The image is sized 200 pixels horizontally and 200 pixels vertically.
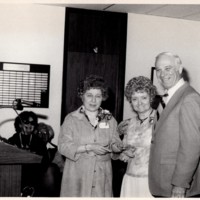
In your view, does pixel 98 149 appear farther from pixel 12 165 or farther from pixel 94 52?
pixel 94 52

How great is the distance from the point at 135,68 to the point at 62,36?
3.77ft

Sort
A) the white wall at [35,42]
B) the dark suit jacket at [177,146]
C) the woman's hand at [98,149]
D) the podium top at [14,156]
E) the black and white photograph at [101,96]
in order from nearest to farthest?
the podium top at [14,156]
the dark suit jacket at [177,146]
the black and white photograph at [101,96]
the woman's hand at [98,149]
the white wall at [35,42]

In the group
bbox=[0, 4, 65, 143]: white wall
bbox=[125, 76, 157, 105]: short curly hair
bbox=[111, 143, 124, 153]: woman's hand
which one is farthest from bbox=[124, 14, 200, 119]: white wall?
bbox=[111, 143, 124, 153]: woman's hand

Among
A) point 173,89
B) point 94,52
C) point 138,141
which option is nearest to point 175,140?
point 173,89

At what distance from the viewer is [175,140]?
7.55 ft

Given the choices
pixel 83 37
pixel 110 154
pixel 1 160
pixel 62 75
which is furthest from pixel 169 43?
pixel 1 160

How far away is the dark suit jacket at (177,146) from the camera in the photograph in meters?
2.21

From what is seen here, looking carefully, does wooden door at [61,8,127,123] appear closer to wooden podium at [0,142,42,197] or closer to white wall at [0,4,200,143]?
white wall at [0,4,200,143]

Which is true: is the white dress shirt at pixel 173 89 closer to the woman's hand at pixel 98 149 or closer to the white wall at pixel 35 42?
the woman's hand at pixel 98 149

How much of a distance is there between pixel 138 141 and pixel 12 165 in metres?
1.19

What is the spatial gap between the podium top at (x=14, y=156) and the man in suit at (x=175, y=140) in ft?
2.78

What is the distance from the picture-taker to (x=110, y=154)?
117 inches

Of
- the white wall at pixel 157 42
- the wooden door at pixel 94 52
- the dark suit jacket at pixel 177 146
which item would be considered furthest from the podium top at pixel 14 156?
the white wall at pixel 157 42

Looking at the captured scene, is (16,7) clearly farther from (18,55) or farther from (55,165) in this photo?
(55,165)
